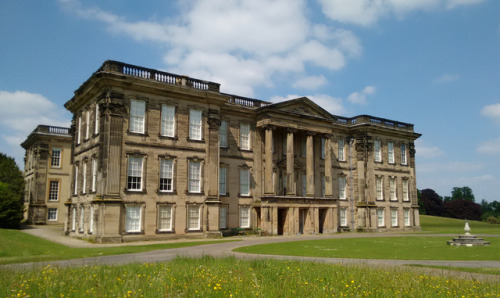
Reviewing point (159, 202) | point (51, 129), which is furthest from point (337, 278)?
point (51, 129)

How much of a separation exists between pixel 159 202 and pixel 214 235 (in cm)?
598

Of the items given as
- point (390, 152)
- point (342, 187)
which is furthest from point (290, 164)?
point (390, 152)

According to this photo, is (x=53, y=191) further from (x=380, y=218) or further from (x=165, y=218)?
(x=380, y=218)

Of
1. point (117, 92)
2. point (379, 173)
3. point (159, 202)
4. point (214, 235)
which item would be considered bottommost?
point (214, 235)

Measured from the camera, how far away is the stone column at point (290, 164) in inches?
1690

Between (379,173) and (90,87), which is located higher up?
(90,87)

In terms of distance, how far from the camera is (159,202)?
35.2m

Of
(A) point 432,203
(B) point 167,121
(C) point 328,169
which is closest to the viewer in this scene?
(B) point 167,121

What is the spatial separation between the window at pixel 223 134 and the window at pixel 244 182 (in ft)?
11.2

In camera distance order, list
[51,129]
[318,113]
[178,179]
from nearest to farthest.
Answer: [178,179], [318,113], [51,129]

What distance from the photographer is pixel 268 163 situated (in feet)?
138

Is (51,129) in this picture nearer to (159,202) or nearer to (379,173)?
(159,202)

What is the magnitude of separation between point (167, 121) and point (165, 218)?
8.54 m

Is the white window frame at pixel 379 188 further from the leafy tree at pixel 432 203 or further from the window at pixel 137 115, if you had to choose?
the leafy tree at pixel 432 203
